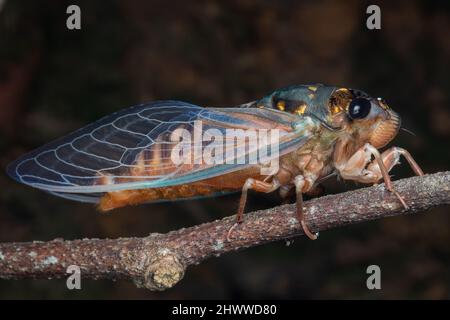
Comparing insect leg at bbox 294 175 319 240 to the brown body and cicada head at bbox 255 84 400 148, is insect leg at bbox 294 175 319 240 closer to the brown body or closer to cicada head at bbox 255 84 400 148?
the brown body

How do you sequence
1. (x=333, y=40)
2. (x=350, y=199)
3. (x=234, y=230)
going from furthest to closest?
1. (x=333, y=40)
2. (x=234, y=230)
3. (x=350, y=199)

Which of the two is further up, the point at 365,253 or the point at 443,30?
the point at 443,30

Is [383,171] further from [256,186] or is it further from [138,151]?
[138,151]

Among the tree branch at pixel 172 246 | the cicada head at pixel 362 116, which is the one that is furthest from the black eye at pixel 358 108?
the tree branch at pixel 172 246

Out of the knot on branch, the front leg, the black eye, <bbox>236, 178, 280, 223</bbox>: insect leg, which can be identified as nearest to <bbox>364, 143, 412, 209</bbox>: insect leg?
the front leg

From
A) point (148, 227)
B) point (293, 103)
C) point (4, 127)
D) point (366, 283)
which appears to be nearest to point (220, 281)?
point (148, 227)

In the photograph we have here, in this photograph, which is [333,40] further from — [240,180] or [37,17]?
[240,180]
